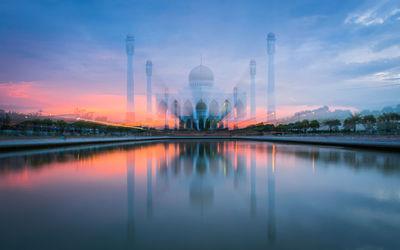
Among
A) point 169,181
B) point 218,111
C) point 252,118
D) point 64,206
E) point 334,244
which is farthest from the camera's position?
point 218,111

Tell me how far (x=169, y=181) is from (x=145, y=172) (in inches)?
37.6

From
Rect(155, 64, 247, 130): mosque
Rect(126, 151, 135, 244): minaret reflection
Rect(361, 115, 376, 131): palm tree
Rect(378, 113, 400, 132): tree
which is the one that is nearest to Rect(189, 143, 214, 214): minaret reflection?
Rect(126, 151, 135, 244): minaret reflection

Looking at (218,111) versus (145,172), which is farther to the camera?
(218,111)

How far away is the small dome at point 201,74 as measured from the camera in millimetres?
42844

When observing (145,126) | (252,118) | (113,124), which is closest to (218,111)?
(252,118)

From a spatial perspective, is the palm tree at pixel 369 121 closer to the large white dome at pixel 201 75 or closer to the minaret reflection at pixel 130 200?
the large white dome at pixel 201 75

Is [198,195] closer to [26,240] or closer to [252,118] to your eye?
[26,240]

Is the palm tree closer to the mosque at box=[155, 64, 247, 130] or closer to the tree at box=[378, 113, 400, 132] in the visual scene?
the tree at box=[378, 113, 400, 132]

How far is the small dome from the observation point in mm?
42844

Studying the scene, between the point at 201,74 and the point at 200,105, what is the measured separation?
5.56 meters

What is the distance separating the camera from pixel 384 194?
110 inches

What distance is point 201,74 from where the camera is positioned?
4284cm

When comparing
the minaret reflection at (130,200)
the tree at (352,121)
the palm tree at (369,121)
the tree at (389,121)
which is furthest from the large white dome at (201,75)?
the minaret reflection at (130,200)

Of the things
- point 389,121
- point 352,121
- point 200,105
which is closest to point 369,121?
point 352,121
